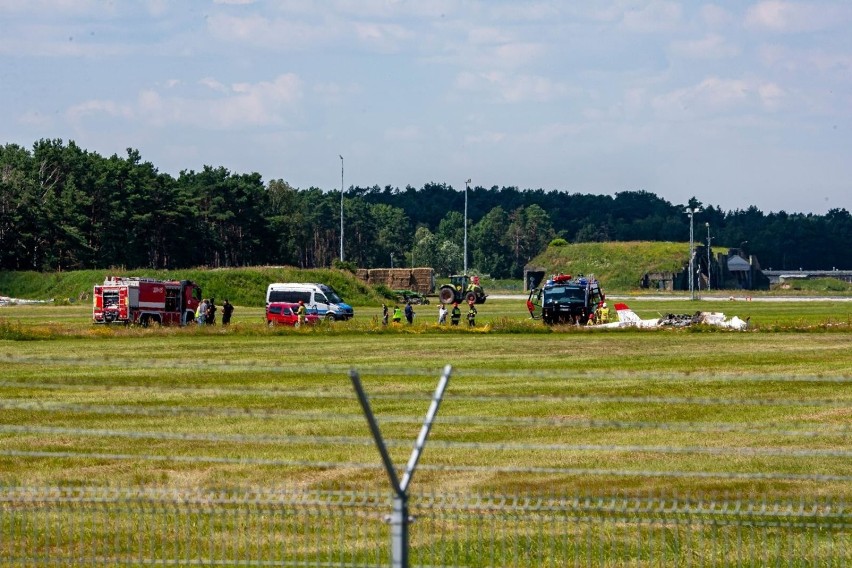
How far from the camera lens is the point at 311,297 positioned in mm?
69688

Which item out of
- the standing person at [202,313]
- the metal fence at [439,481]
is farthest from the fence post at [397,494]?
the standing person at [202,313]

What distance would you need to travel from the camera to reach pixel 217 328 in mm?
54688

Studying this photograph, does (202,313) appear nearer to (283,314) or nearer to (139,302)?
(283,314)

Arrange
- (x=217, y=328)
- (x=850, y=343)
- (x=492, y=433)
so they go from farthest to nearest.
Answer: (x=217, y=328) < (x=850, y=343) < (x=492, y=433)

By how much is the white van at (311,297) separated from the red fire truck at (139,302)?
4.59 m

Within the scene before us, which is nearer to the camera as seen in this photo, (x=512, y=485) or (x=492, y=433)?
(x=512, y=485)

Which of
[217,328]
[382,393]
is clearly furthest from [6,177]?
[382,393]

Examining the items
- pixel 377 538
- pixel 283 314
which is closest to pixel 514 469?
pixel 377 538

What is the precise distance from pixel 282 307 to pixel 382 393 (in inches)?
1465

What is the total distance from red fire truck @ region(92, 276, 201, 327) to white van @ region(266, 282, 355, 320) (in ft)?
15.1

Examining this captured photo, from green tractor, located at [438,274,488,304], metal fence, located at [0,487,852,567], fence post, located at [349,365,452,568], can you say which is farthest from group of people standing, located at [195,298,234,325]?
fence post, located at [349,365,452,568]

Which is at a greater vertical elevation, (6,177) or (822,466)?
(6,177)

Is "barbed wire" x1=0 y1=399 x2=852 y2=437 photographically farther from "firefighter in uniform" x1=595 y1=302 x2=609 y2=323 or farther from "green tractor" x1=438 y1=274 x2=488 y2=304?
"green tractor" x1=438 y1=274 x2=488 y2=304

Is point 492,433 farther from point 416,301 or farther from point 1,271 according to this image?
point 1,271
